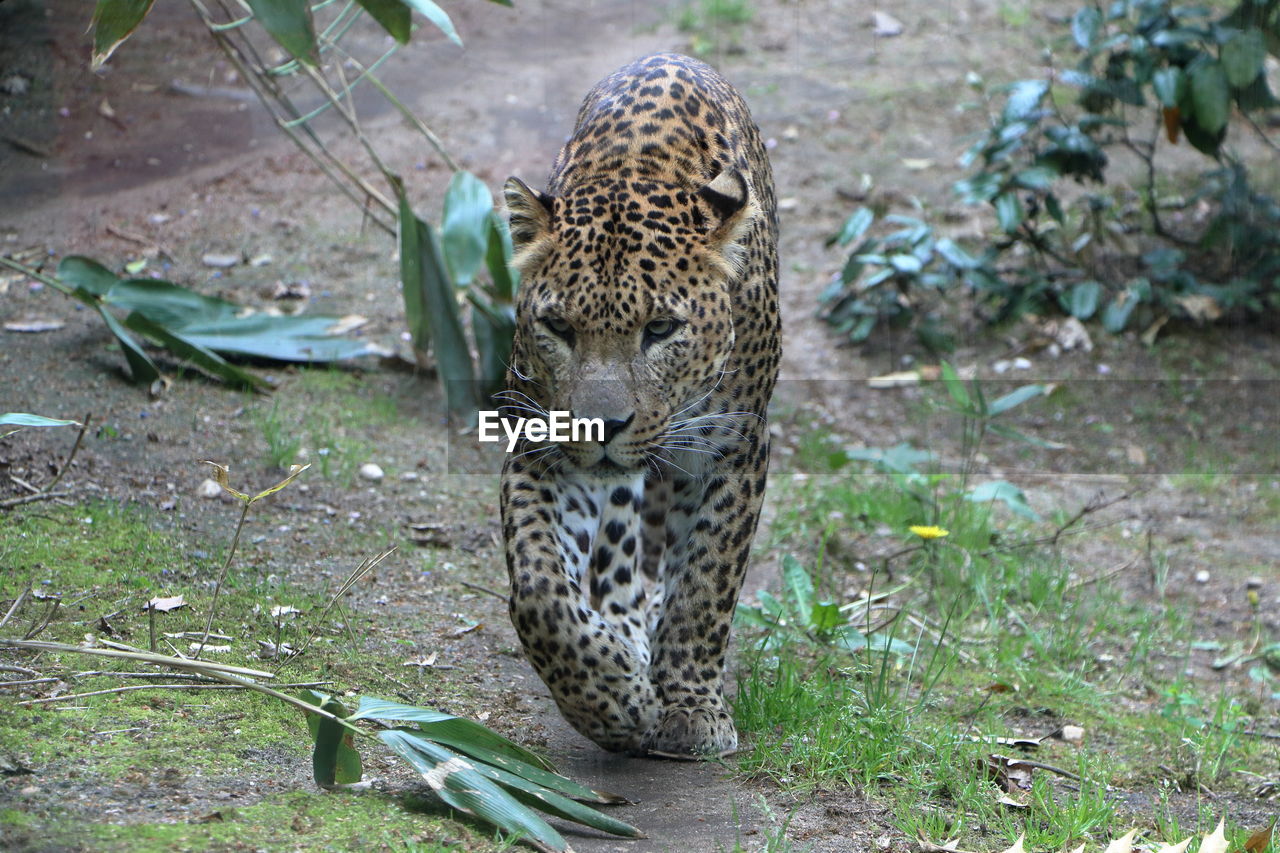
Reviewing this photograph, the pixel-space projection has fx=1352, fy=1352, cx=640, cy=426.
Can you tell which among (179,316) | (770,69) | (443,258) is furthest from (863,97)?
(179,316)

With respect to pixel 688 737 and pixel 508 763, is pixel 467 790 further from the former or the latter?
pixel 688 737

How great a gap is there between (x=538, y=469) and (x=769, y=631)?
4.48ft

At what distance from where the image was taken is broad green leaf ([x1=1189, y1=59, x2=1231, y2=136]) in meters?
8.70

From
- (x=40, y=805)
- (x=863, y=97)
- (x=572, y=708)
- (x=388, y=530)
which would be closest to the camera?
(x=40, y=805)

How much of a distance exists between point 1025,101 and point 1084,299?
1.42 m

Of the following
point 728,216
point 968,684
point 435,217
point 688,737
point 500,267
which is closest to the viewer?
point 688,737

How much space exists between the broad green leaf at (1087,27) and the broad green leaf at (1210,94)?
707mm

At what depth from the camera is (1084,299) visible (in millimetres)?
9352

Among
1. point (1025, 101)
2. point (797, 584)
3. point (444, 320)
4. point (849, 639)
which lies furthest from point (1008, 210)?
point (849, 639)

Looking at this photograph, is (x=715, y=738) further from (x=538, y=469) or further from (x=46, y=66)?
(x=46, y=66)

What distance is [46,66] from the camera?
1023 centimetres

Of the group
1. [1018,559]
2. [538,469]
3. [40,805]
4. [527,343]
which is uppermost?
[527,343]

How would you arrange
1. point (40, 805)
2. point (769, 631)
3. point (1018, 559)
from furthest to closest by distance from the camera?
point (1018, 559) < point (769, 631) < point (40, 805)

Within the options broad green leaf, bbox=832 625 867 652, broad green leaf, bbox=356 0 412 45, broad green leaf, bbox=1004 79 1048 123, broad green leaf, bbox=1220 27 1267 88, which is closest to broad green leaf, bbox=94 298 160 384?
broad green leaf, bbox=356 0 412 45
